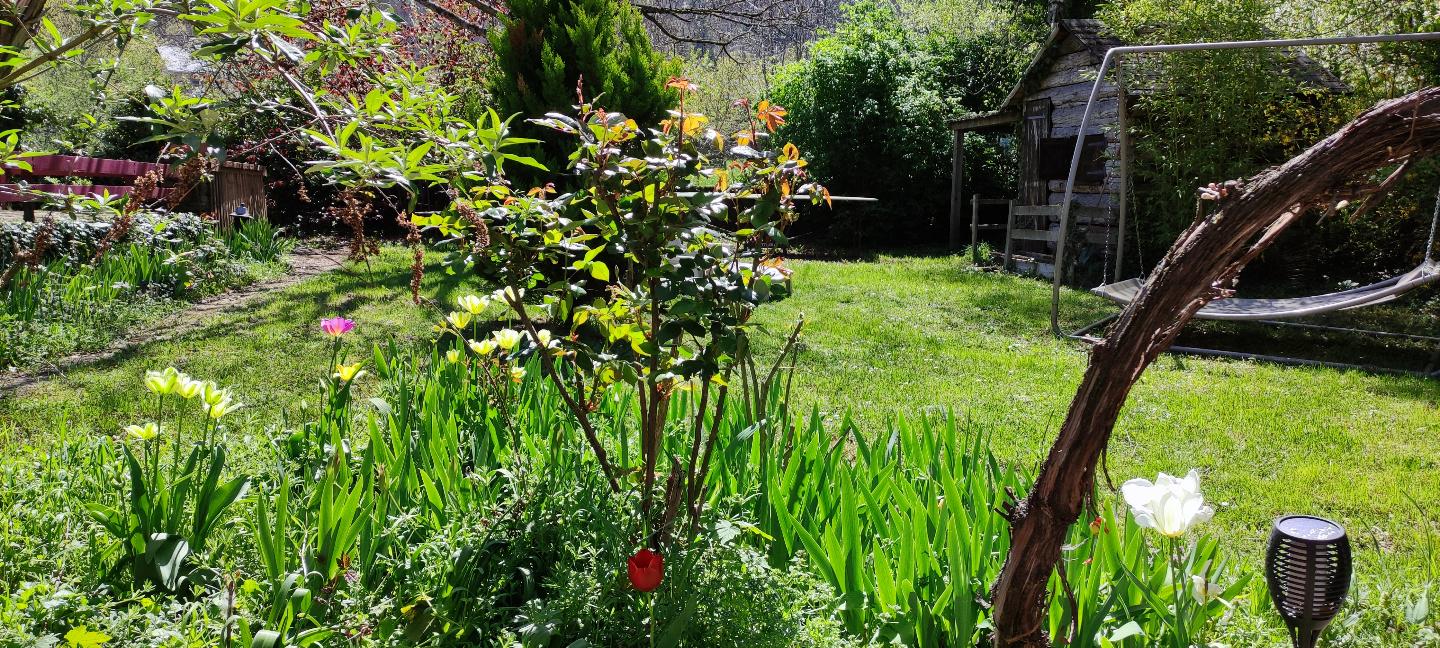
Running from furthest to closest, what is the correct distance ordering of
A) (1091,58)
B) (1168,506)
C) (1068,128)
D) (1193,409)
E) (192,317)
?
1. (1068,128)
2. (1091,58)
3. (192,317)
4. (1193,409)
5. (1168,506)

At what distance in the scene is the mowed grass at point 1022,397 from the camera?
331cm

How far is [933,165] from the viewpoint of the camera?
12.4m

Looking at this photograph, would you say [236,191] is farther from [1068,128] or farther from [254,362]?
[1068,128]

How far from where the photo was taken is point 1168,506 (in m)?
1.49

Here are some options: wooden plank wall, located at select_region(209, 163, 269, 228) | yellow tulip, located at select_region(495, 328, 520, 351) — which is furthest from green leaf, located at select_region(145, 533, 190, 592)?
wooden plank wall, located at select_region(209, 163, 269, 228)

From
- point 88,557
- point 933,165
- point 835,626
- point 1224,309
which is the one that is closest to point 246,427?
point 88,557

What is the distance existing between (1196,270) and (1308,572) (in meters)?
0.51

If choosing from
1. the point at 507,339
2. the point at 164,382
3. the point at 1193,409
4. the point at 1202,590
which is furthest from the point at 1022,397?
the point at 164,382

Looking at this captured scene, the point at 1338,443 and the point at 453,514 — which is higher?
the point at 453,514

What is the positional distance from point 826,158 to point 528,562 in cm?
1019

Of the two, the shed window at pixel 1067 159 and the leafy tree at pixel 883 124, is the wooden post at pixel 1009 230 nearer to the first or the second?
the shed window at pixel 1067 159

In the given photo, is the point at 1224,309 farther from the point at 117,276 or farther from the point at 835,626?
the point at 117,276

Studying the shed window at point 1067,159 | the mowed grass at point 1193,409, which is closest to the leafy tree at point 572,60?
the mowed grass at point 1193,409

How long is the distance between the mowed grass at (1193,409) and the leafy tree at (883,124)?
16.1ft
